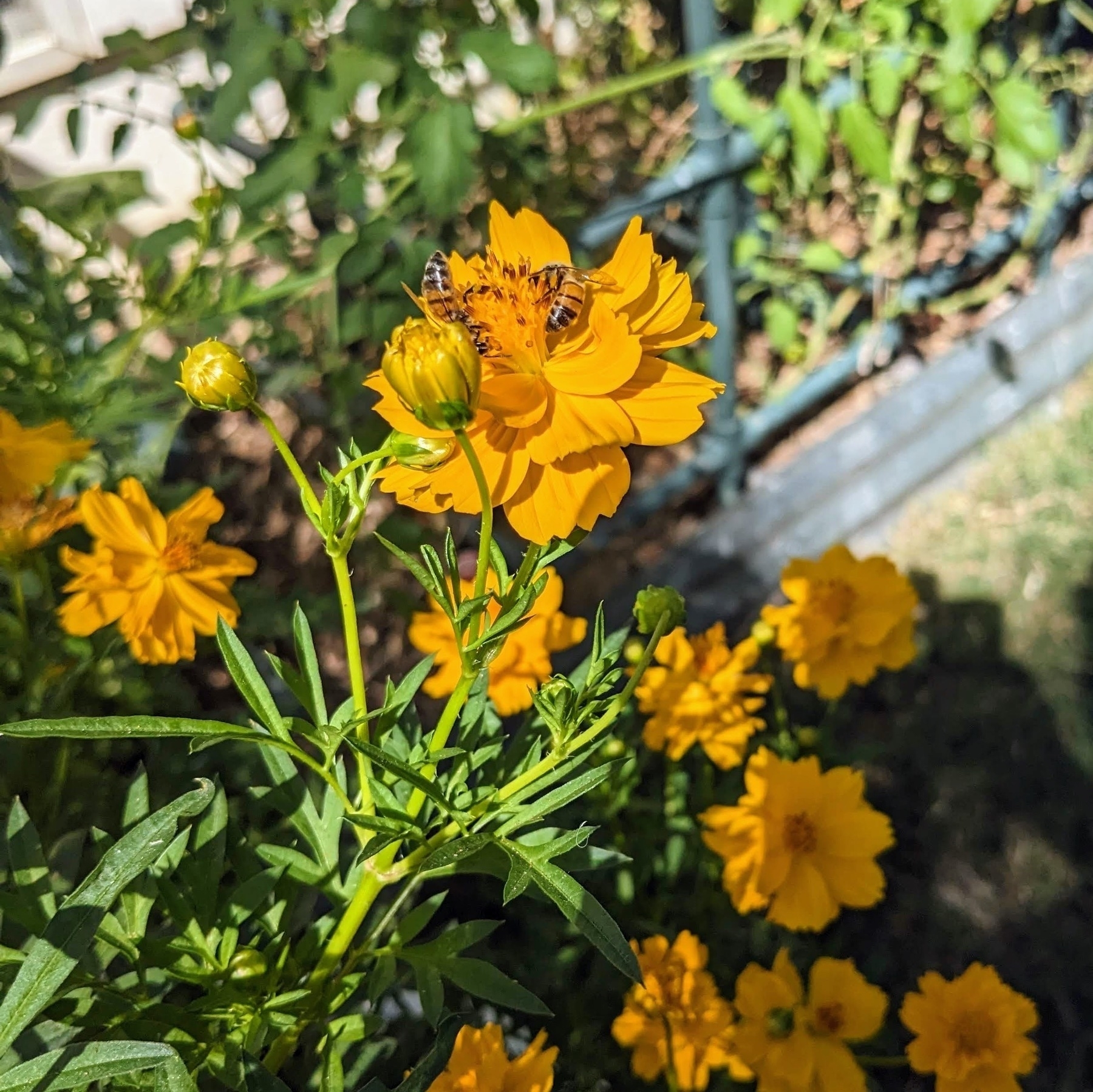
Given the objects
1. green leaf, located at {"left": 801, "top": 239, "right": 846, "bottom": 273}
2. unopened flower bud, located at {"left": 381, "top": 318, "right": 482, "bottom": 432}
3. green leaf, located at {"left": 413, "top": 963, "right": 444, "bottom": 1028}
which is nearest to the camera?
unopened flower bud, located at {"left": 381, "top": 318, "right": 482, "bottom": 432}

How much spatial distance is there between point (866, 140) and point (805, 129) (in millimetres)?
87

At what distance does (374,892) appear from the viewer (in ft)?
1.90

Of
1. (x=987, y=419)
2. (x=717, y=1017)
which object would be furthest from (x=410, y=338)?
(x=987, y=419)

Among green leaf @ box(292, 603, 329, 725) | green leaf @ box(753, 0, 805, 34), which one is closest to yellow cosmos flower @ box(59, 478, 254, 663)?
green leaf @ box(292, 603, 329, 725)

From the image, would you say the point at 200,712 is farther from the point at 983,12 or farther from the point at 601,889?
the point at 983,12

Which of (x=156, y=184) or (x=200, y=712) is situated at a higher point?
(x=156, y=184)

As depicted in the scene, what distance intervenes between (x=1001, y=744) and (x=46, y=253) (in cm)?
159

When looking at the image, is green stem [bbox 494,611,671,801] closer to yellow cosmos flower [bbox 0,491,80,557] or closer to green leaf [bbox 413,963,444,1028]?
green leaf [bbox 413,963,444,1028]

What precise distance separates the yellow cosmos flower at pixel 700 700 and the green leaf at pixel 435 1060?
12.8 inches

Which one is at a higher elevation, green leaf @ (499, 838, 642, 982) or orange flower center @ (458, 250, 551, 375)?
orange flower center @ (458, 250, 551, 375)

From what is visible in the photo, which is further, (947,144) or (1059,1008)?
(947,144)

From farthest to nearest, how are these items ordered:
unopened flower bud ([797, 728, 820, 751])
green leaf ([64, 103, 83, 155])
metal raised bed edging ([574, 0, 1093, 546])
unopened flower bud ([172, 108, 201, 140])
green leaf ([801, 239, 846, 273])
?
green leaf ([801, 239, 846, 273]), metal raised bed edging ([574, 0, 1093, 546]), green leaf ([64, 103, 83, 155]), unopened flower bud ([172, 108, 201, 140]), unopened flower bud ([797, 728, 820, 751])

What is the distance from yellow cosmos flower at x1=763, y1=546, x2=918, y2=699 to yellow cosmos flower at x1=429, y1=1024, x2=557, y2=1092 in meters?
0.43

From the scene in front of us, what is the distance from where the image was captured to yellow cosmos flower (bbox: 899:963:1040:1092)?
78 cm
